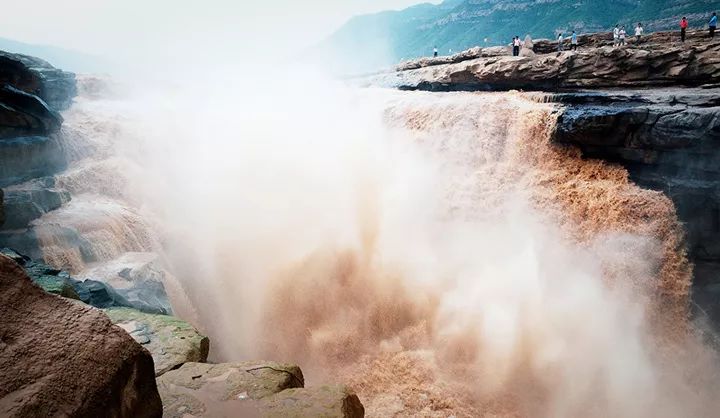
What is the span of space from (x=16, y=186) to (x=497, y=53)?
19.0 metres

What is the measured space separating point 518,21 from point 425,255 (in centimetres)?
8239

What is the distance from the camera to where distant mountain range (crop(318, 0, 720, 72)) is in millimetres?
50375

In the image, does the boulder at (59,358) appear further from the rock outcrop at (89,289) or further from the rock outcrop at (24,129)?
the rock outcrop at (24,129)

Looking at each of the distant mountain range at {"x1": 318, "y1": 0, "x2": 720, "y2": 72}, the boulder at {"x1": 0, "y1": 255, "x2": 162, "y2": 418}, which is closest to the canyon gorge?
the boulder at {"x1": 0, "y1": 255, "x2": 162, "y2": 418}

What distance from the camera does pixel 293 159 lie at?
44.6 feet

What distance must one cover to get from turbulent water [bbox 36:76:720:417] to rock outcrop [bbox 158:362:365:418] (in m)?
3.48

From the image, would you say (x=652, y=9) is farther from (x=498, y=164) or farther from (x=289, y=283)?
(x=289, y=283)

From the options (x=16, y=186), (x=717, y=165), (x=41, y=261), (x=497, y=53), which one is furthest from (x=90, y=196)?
(x=497, y=53)

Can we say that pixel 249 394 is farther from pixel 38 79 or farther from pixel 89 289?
pixel 38 79

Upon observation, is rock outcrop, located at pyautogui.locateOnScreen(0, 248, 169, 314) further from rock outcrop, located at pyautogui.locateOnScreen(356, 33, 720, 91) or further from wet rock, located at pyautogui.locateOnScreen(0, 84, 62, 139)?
rock outcrop, located at pyautogui.locateOnScreen(356, 33, 720, 91)

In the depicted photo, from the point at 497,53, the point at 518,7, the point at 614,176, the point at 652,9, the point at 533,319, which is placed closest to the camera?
the point at 533,319

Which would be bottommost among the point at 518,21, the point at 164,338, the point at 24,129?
the point at 164,338

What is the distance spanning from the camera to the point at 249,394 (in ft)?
14.1

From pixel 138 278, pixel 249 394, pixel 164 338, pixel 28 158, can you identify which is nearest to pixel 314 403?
pixel 249 394
